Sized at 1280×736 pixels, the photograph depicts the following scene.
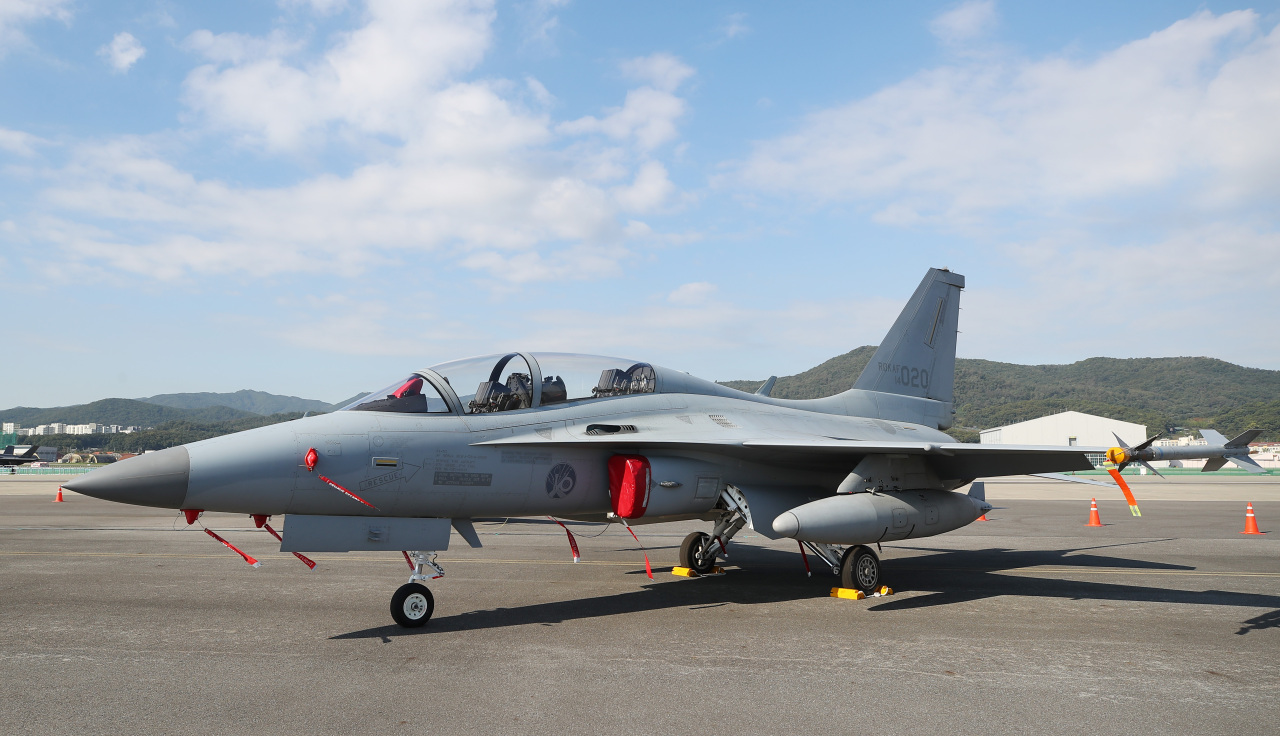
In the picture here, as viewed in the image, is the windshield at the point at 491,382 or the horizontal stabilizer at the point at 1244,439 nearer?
the windshield at the point at 491,382

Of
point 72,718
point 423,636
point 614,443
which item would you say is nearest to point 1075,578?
point 614,443

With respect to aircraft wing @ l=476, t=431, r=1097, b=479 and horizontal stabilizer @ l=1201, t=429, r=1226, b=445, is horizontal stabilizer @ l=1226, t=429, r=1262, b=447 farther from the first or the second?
aircraft wing @ l=476, t=431, r=1097, b=479

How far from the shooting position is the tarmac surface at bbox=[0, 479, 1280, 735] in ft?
14.9

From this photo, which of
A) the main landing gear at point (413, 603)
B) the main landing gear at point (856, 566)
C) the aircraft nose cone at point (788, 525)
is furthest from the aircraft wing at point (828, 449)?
the main landing gear at point (413, 603)

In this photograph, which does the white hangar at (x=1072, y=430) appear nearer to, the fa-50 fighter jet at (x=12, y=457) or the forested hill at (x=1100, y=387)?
the forested hill at (x=1100, y=387)

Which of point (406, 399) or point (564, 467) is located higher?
point (406, 399)

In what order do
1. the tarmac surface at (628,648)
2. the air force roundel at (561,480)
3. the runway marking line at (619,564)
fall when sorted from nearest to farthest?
the tarmac surface at (628,648) → the air force roundel at (561,480) → the runway marking line at (619,564)

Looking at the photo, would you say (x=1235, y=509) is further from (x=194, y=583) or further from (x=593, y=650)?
(x=194, y=583)

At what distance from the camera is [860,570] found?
9.05m

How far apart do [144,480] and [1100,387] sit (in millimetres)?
210842

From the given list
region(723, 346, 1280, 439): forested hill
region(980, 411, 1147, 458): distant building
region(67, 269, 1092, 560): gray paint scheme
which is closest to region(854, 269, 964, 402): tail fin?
region(67, 269, 1092, 560): gray paint scheme

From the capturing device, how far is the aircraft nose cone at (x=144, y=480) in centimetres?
594

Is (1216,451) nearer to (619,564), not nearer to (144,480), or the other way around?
(619,564)

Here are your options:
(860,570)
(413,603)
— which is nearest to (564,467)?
(413,603)
